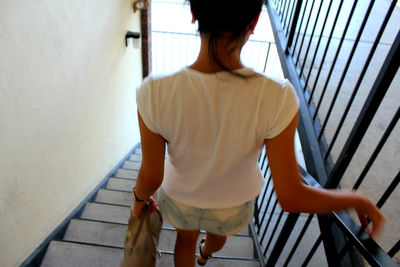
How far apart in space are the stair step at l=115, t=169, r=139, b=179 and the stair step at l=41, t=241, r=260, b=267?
1.30m

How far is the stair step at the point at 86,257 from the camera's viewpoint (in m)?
1.49

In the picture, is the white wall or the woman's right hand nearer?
the woman's right hand

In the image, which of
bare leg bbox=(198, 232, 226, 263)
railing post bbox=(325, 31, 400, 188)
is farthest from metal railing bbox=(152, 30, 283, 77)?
railing post bbox=(325, 31, 400, 188)

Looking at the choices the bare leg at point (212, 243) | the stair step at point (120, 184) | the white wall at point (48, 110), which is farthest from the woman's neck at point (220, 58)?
the stair step at point (120, 184)

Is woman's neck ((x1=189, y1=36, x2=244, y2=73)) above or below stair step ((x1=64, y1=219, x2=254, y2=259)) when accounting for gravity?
above

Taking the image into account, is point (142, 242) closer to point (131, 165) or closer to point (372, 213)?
point (372, 213)

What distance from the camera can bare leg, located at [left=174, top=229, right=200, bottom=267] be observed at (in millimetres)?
954

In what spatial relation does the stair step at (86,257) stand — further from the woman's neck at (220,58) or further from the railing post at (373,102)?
→ the woman's neck at (220,58)

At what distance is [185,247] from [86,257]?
915mm

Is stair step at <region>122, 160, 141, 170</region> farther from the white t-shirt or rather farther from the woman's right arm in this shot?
the woman's right arm

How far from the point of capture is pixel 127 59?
3.10 meters

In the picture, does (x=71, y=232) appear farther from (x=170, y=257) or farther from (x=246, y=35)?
(x=246, y=35)

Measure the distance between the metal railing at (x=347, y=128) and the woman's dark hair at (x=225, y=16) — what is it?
57 cm

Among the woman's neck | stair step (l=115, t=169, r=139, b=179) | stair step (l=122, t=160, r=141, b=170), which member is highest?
the woman's neck
